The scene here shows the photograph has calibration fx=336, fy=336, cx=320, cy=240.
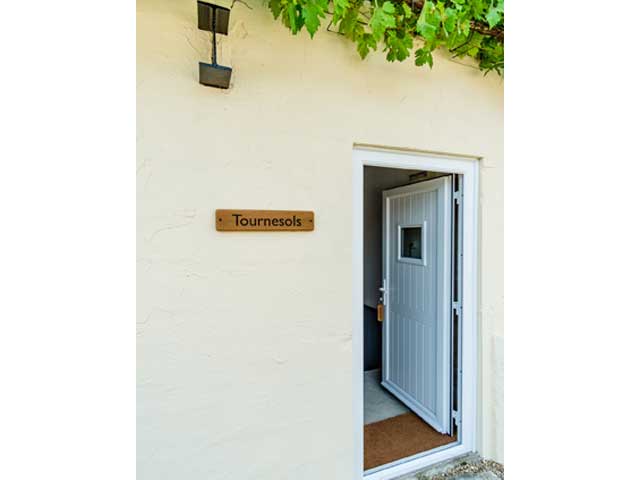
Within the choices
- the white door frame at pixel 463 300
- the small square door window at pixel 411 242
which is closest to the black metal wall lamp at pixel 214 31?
the white door frame at pixel 463 300

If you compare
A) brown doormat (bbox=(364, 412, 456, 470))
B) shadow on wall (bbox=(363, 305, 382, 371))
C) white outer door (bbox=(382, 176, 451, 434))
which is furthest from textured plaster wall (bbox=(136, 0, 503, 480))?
shadow on wall (bbox=(363, 305, 382, 371))

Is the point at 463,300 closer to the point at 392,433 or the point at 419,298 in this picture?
the point at 419,298

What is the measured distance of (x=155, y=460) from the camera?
1605 millimetres

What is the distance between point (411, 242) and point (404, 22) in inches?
65.9

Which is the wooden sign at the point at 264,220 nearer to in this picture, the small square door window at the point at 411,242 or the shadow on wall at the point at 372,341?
the small square door window at the point at 411,242

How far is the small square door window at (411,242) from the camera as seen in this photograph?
2834 millimetres

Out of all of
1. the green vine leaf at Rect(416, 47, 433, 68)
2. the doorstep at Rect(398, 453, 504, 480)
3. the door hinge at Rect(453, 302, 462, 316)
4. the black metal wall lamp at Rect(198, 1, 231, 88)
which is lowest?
the doorstep at Rect(398, 453, 504, 480)

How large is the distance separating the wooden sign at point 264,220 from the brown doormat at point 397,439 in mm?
1681

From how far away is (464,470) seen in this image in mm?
2260

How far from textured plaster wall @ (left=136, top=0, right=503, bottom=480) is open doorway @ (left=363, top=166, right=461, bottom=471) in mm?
605

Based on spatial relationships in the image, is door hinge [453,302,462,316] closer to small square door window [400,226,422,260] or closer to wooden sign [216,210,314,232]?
small square door window [400,226,422,260]

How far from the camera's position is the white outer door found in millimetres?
2500

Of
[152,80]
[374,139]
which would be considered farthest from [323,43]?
[152,80]
